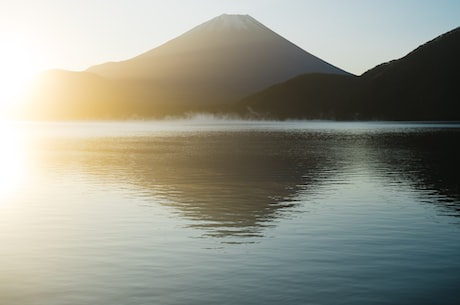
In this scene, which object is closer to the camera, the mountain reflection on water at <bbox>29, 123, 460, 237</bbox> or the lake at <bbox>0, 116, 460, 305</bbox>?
the lake at <bbox>0, 116, 460, 305</bbox>

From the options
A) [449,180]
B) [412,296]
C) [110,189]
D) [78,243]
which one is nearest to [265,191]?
[110,189]

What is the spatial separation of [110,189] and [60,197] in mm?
6373

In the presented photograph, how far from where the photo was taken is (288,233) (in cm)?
3316

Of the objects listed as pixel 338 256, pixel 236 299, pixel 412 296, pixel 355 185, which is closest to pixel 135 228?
pixel 338 256

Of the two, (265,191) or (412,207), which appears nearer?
(412,207)

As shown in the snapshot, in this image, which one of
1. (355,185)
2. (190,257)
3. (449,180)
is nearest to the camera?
(190,257)

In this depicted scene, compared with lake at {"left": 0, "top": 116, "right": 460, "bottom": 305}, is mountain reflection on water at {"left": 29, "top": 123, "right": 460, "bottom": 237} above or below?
below

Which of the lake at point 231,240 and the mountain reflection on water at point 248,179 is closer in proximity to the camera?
the lake at point 231,240

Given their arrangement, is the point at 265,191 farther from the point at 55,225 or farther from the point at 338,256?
the point at 338,256

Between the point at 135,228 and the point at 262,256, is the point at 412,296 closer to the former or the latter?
the point at 262,256

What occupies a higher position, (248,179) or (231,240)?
(231,240)

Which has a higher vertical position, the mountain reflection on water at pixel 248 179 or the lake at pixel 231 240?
the lake at pixel 231 240

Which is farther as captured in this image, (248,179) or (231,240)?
(248,179)

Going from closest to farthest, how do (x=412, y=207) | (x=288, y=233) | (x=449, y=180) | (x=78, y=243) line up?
(x=78, y=243), (x=288, y=233), (x=412, y=207), (x=449, y=180)
